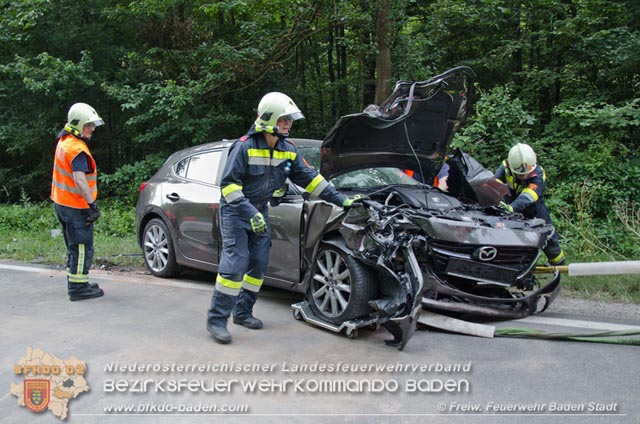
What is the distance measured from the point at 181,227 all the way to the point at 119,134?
9.24m

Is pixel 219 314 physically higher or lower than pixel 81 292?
higher

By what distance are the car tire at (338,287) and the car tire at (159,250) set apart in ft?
7.34

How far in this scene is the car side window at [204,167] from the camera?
6156 millimetres

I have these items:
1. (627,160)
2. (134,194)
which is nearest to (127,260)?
(134,194)

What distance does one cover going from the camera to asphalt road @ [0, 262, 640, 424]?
327 cm

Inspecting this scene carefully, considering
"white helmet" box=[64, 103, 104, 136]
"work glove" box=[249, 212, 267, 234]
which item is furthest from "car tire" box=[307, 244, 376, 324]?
"white helmet" box=[64, 103, 104, 136]

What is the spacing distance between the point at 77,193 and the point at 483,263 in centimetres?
394

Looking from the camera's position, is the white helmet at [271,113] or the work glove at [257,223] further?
the white helmet at [271,113]

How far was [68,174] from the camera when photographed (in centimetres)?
572

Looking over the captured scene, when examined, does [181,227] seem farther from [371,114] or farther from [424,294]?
[424,294]

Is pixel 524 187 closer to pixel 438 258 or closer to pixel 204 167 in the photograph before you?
pixel 438 258

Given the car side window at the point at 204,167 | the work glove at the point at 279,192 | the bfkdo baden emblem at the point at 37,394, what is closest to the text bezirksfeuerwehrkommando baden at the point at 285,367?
the bfkdo baden emblem at the point at 37,394

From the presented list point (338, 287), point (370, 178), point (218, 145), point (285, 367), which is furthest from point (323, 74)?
point (285, 367)

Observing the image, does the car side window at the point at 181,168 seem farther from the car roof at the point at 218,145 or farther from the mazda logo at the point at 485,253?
the mazda logo at the point at 485,253
